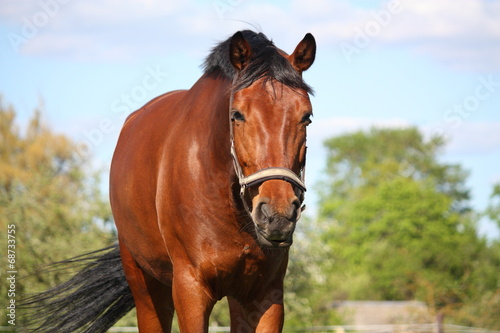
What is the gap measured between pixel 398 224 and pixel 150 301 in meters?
49.9

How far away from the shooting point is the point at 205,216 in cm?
404

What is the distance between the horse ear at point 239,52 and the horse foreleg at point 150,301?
7.61 feet

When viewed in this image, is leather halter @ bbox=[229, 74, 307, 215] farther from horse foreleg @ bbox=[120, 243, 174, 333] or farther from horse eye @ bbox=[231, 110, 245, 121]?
horse foreleg @ bbox=[120, 243, 174, 333]

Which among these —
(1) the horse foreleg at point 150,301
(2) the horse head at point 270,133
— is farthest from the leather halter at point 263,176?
(1) the horse foreleg at point 150,301

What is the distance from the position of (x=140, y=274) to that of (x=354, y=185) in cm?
6370

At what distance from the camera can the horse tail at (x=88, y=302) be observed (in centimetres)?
598

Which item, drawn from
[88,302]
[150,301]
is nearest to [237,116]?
[150,301]

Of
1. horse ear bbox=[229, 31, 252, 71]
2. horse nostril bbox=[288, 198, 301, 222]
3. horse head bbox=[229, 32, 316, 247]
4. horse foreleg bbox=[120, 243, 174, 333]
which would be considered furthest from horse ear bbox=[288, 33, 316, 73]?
horse foreleg bbox=[120, 243, 174, 333]

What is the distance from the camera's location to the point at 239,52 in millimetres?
3844

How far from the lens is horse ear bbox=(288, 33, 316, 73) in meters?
3.83

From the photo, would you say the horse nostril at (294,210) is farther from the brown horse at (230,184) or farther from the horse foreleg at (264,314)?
the horse foreleg at (264,314)

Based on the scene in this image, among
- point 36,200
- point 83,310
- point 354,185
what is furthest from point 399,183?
point 83,310

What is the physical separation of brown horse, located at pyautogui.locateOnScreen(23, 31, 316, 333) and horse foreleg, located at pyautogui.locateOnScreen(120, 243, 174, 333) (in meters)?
0.54

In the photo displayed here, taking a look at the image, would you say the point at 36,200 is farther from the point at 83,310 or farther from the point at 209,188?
the point at 209,188
